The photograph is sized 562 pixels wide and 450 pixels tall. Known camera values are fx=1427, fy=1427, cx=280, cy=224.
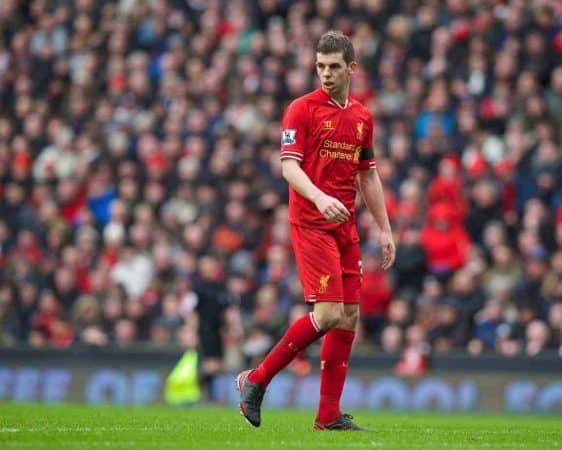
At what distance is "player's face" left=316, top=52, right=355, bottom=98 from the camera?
949 centimetres

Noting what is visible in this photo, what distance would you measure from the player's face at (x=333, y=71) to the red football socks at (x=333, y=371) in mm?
1639

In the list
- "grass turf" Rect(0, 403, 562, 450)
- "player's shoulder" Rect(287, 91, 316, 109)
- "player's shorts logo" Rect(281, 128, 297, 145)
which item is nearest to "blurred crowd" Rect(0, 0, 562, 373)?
"grass turf" Rect(0, 403, 562, 450)

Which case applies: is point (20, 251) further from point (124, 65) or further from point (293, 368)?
point (293, 368)

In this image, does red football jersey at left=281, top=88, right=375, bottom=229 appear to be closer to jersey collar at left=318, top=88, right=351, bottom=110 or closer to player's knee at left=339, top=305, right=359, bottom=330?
jersey collar at left=318, top=88, right=351, bottom=110

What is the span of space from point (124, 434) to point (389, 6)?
1329 cm

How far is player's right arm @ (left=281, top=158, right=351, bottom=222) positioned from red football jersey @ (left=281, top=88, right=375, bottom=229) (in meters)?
0.09

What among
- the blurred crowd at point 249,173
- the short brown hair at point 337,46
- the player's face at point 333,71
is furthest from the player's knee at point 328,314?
the blurred crowd at point 249,173

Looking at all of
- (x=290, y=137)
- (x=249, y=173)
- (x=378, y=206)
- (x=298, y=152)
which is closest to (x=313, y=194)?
(x=298, y=152)

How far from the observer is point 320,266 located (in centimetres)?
936

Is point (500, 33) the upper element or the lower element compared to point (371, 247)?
upper

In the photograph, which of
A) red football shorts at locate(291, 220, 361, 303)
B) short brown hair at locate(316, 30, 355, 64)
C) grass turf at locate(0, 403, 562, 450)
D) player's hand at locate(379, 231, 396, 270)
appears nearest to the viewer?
grass turf at locate(0, 403, 562, 450)

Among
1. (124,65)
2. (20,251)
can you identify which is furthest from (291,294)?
(124,65)

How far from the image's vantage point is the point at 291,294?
18781 millimetres

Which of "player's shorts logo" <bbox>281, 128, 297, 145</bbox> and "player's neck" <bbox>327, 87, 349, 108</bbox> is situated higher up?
"player's neck" <bbox>327, 87, 349, 108</bbox>
